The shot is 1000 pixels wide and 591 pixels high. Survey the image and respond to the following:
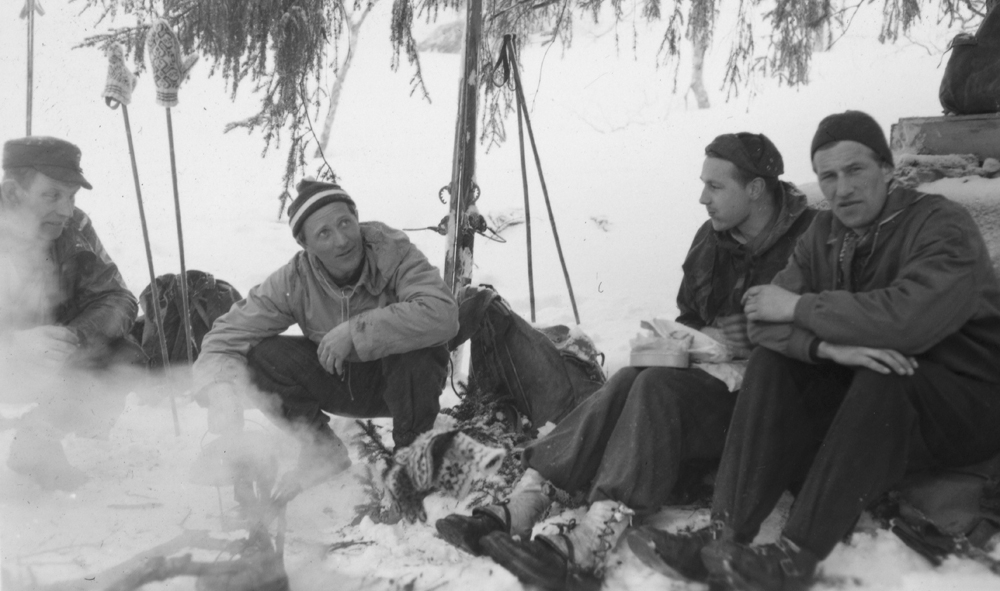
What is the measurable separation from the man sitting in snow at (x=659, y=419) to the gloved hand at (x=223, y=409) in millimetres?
1140

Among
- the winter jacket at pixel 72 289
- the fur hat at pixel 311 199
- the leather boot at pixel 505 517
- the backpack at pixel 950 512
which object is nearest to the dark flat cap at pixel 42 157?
the winter jacket at pixel 72 289

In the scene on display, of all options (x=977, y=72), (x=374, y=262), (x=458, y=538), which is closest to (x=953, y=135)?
(x=977, y=72)

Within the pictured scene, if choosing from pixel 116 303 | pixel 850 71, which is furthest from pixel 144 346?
pixel 850 71

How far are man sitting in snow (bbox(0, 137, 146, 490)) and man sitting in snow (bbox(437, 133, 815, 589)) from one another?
205 cm

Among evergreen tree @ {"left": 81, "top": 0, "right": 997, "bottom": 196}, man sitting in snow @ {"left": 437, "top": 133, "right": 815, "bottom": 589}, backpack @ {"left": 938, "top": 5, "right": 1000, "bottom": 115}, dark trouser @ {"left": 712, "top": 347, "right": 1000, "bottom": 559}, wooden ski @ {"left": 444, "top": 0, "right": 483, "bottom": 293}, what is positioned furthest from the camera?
evergreen tree @ {"left": 81, "top": 0, "right": 997, "bottom": 196}

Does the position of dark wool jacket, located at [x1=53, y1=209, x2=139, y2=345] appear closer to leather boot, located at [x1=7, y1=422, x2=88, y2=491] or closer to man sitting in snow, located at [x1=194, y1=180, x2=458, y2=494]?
leather boot, located at [x1=7, y1=422, x2=88, y2=491]

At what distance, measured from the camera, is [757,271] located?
2.99 metres

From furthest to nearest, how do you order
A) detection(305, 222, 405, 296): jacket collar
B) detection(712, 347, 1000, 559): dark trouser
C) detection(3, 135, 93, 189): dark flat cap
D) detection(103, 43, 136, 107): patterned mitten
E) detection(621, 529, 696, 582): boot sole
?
1. detection(103, 43, 136, 107): patterned mitten
2. detection(3, 135, 93, 189): dark flat cap
3. detection(305, 222, 405, 296): jacket collar
4. detection(621, 529, 696, 582): boot sole
5. detection(712, 347, 1000, 559): dark trouser

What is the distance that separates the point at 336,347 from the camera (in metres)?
3.24

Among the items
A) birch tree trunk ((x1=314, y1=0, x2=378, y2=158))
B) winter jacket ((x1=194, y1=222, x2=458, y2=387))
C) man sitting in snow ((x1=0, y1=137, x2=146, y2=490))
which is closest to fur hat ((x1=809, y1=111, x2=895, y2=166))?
winter jacket ((x1=194, y1=222, x2=458, y2=387))

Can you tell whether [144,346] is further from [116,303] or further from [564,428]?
[564,428]

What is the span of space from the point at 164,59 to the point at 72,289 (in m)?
1.22

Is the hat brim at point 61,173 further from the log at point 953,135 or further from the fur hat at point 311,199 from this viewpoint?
the log at point 953,135

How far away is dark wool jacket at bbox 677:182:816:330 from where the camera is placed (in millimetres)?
2961
